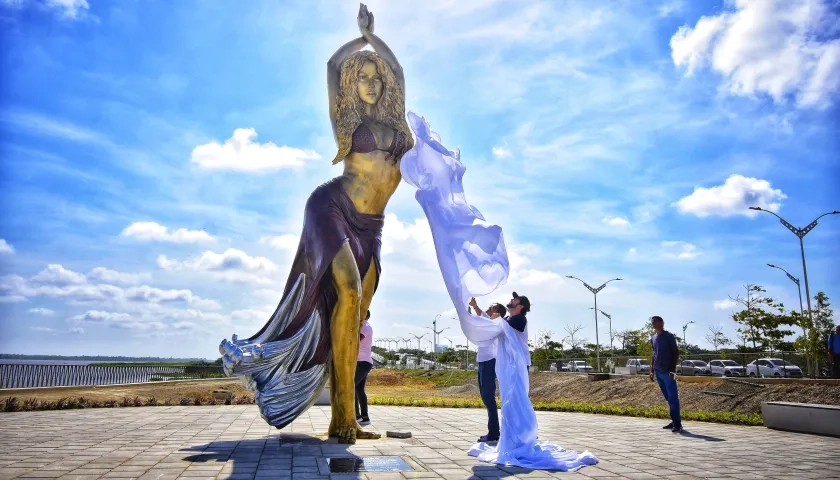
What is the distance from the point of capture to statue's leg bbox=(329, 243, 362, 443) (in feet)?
21.9

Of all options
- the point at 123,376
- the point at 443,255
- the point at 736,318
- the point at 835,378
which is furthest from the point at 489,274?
the point at 736,318

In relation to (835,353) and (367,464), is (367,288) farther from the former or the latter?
(835,353)

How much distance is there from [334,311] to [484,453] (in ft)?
7.35

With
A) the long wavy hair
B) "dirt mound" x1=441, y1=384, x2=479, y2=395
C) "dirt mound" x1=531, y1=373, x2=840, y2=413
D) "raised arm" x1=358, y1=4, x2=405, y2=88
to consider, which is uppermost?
"raised arm" x1=358, y1=4, x2=405, y2=88

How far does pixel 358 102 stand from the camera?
734 centimetres

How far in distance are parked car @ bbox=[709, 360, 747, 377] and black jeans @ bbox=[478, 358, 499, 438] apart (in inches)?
1054

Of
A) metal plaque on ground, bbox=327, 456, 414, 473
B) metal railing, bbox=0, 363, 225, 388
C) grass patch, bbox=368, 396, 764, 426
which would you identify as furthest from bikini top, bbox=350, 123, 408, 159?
metal railing, bbox=0, 363, 225, 388

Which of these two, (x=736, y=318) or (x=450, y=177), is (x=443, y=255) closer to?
(x=450, y=177)

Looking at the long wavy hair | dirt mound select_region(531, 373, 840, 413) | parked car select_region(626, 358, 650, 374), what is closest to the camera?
the long wavy hair

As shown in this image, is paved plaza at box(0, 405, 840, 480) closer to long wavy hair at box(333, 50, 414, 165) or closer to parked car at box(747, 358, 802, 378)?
long wavy hair at box(333, 50, 414, 165)

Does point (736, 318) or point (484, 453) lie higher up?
point (736, 318)

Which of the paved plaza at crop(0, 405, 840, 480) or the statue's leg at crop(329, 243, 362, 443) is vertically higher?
the statue's leg at crop(329, 243, 362, 443)

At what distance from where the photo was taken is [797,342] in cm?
2506

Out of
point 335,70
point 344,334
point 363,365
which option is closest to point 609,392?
point 363,365
